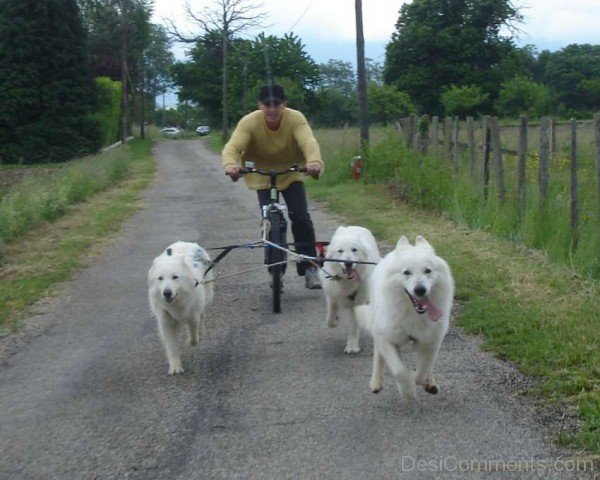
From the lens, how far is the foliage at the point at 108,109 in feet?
165

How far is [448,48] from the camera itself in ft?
206

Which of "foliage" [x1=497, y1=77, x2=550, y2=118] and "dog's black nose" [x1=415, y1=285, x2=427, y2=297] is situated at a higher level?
"foliage" [x1=497, y1=77, x2=550, y2=118]

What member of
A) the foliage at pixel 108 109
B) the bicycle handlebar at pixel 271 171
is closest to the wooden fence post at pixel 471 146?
the bicycle handlebar at pixel 271 171

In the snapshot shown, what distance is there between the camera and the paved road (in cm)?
412

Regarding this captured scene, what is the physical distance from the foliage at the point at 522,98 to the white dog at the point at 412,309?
48.4 m

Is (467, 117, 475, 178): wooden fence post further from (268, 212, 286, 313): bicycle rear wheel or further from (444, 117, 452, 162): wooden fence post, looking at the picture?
(268, 212, 286, 313): bicycle rear wheel

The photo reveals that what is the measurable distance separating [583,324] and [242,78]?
52823 mm

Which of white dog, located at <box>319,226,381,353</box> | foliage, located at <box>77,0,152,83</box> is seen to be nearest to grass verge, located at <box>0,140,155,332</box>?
white dog, located at <box>319,226,381,353</box>

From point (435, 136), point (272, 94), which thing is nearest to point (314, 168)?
point (272, 94)

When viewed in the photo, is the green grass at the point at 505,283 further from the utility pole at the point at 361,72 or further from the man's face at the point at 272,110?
the utility pole at the point at 361,72

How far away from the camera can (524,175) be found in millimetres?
10773

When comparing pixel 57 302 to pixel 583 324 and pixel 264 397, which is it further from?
pixel 583 324

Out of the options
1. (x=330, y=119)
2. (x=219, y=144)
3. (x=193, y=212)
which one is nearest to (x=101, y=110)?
(x=219, y=144)

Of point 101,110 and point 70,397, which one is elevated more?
point 101,110
